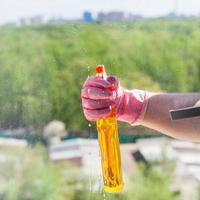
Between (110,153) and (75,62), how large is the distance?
140 cm

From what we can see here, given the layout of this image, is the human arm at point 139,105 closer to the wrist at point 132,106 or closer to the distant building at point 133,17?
the wrist at point 132,106

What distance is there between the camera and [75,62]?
82.7 inches

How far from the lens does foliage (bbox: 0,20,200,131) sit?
196cm

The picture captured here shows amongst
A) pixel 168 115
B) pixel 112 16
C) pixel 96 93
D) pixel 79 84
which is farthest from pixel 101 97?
pixel 79 84

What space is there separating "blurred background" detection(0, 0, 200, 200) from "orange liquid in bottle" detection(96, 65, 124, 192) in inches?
43.8

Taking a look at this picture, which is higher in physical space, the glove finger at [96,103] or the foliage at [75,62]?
the glove finger at [96,103]

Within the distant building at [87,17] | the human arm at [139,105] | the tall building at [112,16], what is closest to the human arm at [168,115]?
the human arm at [139,105]

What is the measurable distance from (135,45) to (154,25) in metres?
0.13

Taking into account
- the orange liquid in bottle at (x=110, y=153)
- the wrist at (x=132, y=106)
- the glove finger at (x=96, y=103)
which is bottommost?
the orange liquid in bottle at (x=110, y=153)

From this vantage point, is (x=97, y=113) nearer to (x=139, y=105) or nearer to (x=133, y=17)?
(x=139, y=105)

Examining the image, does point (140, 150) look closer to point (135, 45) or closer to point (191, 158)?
point (191, 158)

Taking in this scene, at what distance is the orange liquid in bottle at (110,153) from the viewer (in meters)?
0.71

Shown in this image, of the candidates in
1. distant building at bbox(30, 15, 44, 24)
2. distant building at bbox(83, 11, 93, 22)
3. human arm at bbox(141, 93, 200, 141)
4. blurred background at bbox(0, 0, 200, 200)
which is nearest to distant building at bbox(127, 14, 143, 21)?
blurred background at bbox(0, 0, 200, 200)

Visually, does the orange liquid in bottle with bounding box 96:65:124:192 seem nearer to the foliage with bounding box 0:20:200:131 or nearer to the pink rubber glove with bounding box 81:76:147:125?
the pink rubber glove with bounding box 81:76:147:125
